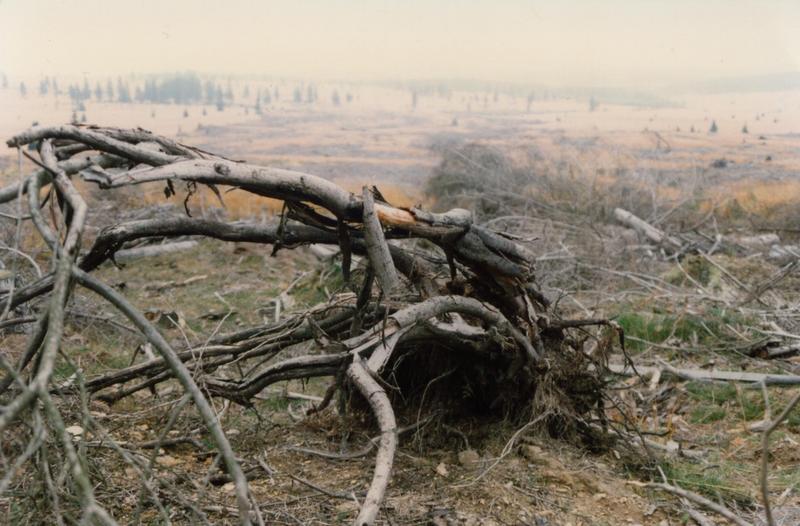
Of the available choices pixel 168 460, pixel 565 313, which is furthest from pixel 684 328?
pixel 168 460

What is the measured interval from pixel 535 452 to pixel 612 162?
A: 34.4 ft

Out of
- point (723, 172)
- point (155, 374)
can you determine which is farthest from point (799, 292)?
point (723, 172)

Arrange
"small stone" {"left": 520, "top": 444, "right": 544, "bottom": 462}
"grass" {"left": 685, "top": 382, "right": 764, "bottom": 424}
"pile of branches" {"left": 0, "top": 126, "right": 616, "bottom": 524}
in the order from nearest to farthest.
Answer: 1. "pile of branches" {"left": 0, "top": 126, "right": 616, "bottom": 524}
2. "small stone" {"left": 520, "top": 444, "right": 544, "bottom": 462}
3. "grass" {"left": 685, "top": 382, "right": 764, "bottom": 424}

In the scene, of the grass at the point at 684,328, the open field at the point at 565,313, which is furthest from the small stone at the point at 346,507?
the grass at the point at 684,328

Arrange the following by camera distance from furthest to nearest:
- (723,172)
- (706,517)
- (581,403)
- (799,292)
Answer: (723,172)
(799,292)
(581,403)
(706,517)

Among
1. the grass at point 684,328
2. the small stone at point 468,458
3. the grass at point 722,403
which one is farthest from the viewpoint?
the grass at point 684,328

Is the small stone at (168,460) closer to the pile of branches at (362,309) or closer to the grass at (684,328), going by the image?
the pile of branches at (362,309)

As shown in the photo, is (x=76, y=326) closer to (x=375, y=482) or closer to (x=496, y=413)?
(x=496, y=413)

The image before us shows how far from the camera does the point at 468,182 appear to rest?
13312mm

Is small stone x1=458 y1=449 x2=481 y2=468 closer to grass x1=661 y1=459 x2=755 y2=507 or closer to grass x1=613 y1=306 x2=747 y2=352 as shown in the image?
grass x1=661 y1=459 x2=755 y2=507

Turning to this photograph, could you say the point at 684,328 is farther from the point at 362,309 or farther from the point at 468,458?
the point at 362,309

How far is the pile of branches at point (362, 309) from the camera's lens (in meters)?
2.83

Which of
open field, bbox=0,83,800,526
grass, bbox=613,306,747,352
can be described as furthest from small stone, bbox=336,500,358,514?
grass, bbox=613,306,747,352

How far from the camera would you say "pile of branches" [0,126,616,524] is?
2.83 m
